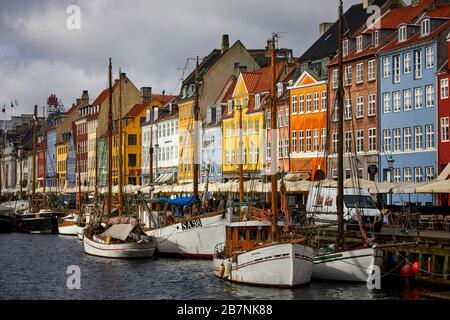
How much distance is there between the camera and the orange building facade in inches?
3246

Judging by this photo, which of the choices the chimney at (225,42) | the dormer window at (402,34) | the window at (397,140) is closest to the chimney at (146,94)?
the chimney at (225,42)

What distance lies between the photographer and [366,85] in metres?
77.3

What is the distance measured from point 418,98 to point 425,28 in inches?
203

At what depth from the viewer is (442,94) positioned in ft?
223

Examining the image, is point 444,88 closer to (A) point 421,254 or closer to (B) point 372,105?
(B) point 372,105

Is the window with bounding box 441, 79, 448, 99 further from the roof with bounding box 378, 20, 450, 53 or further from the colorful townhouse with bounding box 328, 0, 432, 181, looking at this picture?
the colorful townhouse with bounding box 328, 0, 432, 181

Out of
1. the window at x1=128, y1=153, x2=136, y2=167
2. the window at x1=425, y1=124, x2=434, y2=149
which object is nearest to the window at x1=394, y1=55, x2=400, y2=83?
the window at x1=425, y1=124, x2=434, y2=149

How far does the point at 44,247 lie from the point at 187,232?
1687cm

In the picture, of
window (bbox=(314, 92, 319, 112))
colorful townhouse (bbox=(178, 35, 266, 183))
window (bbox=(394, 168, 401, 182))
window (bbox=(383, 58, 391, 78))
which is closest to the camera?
window (bbox=(394, 168, 401, 182))

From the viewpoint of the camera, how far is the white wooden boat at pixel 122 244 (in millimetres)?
55906

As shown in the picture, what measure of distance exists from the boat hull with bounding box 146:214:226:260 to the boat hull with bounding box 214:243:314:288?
12.9m

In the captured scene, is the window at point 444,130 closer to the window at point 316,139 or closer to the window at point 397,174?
the window at point 397,174

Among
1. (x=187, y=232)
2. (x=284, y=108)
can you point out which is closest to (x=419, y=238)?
(x=187, y=232)

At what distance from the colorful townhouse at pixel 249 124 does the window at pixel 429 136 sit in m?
22.2
